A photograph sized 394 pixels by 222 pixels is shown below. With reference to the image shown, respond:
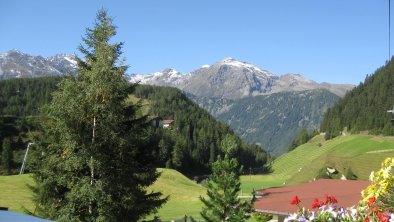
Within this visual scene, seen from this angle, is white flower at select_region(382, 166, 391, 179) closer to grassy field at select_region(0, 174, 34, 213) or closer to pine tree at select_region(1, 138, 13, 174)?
grassy field at select_region(0, 174, 34, 213)

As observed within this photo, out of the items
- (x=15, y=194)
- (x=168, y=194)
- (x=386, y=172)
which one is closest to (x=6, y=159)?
(x=168, y=194)

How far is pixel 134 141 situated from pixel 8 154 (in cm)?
10670

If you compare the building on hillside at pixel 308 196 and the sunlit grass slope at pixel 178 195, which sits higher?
the building on hillside at pixel 308 196

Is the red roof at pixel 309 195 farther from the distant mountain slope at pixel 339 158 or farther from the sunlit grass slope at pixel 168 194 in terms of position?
the distant mountain slope at pixel 339 158

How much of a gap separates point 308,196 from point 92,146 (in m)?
7.92

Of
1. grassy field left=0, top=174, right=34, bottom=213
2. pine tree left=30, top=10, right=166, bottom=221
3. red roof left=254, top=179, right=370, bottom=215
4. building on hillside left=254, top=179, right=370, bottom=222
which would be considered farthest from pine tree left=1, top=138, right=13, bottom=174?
red roof left=254, top=179, right=370, bottom=215

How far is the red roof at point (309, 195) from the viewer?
13.4 m

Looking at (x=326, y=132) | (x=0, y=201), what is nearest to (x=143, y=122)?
(x=0, y=201)

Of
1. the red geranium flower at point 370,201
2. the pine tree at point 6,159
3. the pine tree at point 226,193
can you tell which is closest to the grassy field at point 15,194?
the pine tree at point 226,193

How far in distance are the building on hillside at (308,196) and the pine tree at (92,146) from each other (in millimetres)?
5583

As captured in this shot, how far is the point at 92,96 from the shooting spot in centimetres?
1717

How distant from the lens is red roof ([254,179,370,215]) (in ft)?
43.9

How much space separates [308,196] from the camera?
49.4 feet

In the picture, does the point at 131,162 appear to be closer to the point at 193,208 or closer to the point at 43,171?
the point at 43,171
